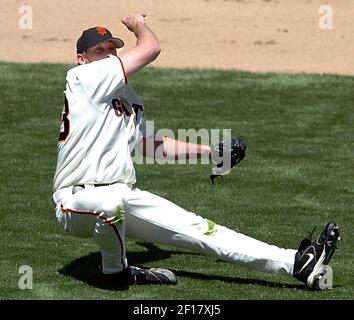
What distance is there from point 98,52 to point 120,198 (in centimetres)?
96

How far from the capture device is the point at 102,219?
6.43 meters

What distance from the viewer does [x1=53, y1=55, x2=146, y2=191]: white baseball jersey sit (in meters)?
6.60

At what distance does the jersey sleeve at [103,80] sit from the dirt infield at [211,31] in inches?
287

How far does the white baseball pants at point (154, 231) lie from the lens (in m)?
6.53

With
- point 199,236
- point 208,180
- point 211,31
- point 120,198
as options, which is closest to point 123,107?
point 120,198

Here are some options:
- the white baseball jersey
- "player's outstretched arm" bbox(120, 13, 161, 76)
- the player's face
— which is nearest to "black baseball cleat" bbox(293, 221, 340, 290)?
the white baseball jersey

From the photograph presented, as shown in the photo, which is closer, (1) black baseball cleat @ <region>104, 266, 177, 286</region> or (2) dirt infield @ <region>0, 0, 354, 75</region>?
(1) black baseball cleat @ <region>104, 266, 177, 286</region>

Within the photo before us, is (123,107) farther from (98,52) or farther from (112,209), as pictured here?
(112,209)

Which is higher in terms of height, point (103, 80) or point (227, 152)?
point (103, 80)

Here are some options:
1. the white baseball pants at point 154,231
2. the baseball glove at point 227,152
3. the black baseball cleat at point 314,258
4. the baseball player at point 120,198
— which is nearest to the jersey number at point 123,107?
the baseball player at point 120,198

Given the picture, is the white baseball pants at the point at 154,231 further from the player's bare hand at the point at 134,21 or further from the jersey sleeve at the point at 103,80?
the player's bare hand at the point at 134,21

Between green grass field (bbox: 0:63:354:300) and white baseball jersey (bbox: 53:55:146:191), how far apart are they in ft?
2.18

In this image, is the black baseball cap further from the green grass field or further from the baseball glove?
the green grass field
